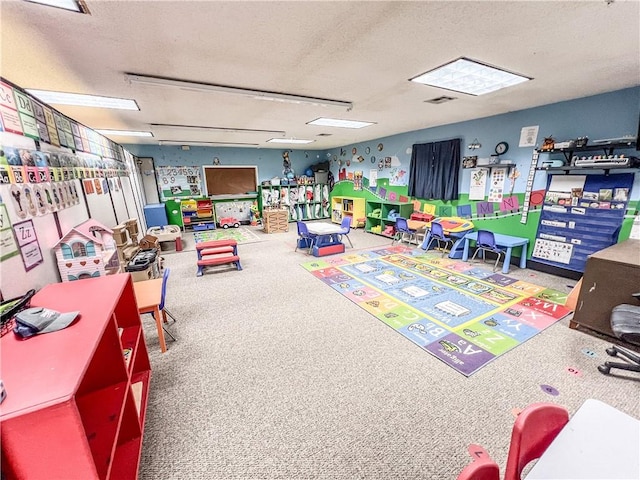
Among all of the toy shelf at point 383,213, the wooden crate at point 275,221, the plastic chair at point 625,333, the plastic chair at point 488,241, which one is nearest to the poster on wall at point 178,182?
the wooden crate at point 275,221

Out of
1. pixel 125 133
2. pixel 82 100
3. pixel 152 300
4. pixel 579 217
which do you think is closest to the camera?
pixel 152 300

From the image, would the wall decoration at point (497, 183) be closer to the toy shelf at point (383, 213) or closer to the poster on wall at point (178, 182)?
the toy shelf at point (383, 213)

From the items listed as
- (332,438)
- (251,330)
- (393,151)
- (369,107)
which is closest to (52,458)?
(332,438)

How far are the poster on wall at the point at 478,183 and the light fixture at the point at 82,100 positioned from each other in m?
5.95

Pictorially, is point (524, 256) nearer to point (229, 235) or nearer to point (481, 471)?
point (481, 471)

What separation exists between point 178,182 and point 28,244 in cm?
697

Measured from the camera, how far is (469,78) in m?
2.83

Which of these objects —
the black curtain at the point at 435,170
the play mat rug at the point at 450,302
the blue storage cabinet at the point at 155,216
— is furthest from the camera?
the blue storage cabinet at the point at 155,216

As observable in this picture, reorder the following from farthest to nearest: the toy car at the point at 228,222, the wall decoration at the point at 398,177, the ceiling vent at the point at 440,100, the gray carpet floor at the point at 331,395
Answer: the toy car at the point at 228,222
the wall decoration at the point at 398,177
the ceiling vent at the point at 440,100
the gray carpet floor at the point at 331,395

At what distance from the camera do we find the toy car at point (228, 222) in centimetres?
847

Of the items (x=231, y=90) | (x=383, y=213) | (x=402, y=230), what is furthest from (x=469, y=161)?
(x=231, y=90)

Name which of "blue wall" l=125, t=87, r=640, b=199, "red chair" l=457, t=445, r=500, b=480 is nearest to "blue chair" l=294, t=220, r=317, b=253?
"blue wall" l=125, t=87, r=640, b=199

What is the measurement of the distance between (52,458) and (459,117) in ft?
20.2

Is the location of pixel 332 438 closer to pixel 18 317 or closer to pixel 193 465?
pixel 193 465
